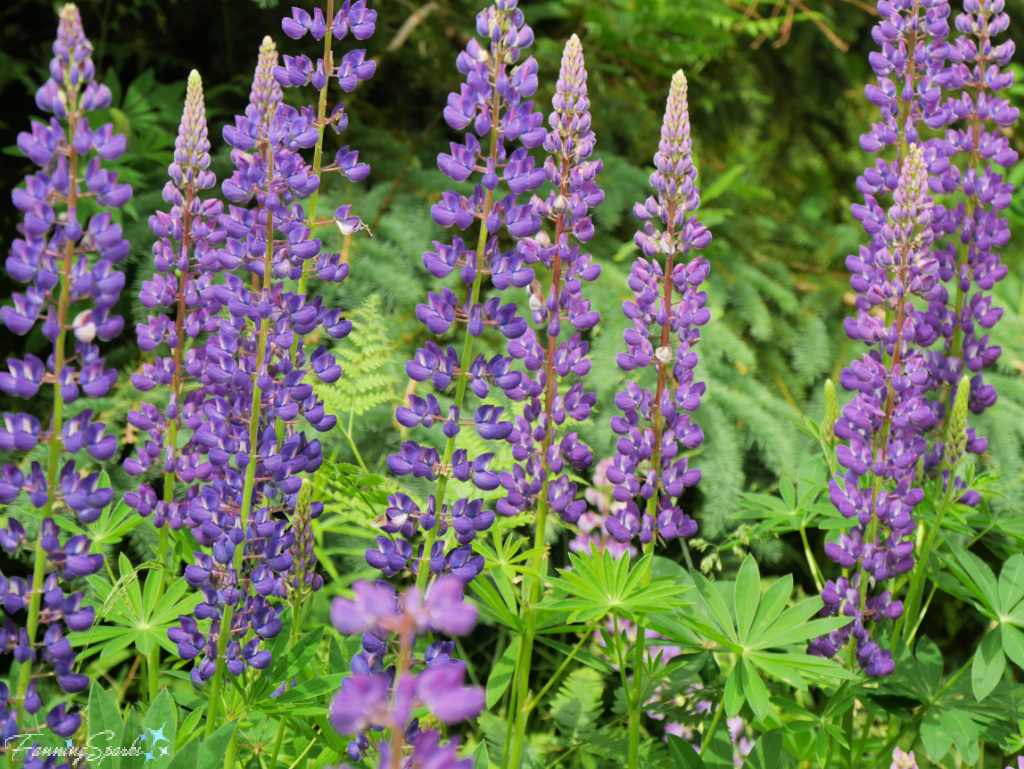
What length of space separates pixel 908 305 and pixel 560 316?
2.49 ft

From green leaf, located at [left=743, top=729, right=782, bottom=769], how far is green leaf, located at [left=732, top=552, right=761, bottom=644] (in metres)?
0.20

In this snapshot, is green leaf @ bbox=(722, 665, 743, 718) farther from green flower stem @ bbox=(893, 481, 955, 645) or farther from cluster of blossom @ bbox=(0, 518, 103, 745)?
cluster of blossom @ bbox=(0, 518, 103, 745)

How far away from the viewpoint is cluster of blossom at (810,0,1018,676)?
1840mm

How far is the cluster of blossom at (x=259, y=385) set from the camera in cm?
147

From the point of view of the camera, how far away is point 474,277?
4.90 feet

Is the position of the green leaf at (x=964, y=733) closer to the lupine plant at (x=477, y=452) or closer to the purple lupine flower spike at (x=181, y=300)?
the lupine plant at (x=477, y=452)

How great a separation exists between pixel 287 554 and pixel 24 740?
0.49m

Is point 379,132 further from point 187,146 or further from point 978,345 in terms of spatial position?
point 978,345

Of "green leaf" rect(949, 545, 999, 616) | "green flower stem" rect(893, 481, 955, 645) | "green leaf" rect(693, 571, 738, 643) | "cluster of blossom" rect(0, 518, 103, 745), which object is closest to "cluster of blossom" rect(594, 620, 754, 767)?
"green leaf" rect(693, 571, 738, 643)

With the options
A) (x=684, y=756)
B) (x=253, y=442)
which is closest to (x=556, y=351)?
(x=253, y=442)

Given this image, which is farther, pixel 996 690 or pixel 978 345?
pixel 978 345

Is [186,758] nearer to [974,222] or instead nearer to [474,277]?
[474,277]

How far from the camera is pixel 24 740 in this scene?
142cm

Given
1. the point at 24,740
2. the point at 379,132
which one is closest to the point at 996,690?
the point at 24,740
